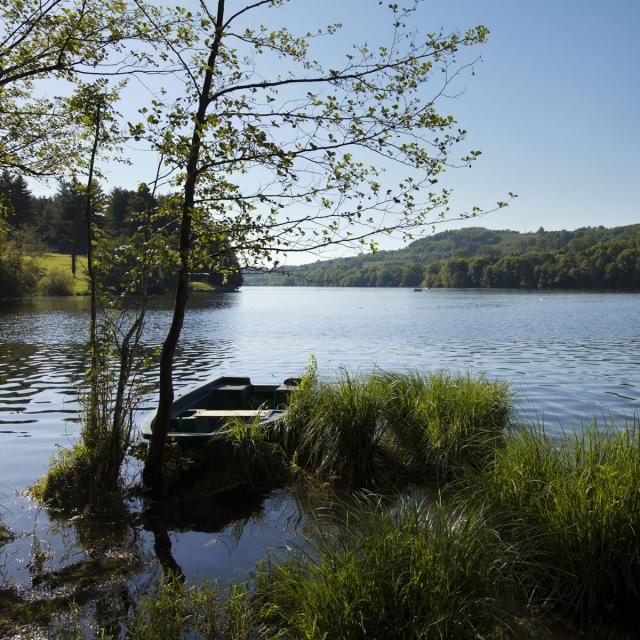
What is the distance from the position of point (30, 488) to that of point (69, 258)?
9403cm

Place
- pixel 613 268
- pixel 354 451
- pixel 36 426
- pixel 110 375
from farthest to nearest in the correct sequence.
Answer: pixel 613 268 < pixel 36 426 < pixel 354 451 < pixel 110 375

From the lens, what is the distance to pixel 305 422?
8.91 metres

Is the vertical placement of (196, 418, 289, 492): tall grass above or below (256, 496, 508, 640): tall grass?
below

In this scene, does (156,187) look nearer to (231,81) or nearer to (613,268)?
(231,81)

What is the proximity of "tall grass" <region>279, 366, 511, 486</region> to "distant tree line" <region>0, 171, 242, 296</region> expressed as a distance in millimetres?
2424

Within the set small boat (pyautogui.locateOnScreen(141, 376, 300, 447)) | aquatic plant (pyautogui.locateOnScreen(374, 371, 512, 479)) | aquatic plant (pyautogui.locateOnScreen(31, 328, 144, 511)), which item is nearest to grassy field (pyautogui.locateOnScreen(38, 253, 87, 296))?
small boat (pyautogui.locateOnScreen(141, 376, 300, 447))

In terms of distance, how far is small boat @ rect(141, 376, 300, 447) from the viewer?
8944 millimetres

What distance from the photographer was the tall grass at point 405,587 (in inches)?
144

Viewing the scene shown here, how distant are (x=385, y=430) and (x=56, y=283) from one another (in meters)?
72.3

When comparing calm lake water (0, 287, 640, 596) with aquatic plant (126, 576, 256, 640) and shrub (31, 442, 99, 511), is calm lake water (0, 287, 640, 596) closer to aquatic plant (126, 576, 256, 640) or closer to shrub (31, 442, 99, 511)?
shrub (31, 442, 99, 511)

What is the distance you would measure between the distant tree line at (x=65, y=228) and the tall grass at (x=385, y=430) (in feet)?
7.95

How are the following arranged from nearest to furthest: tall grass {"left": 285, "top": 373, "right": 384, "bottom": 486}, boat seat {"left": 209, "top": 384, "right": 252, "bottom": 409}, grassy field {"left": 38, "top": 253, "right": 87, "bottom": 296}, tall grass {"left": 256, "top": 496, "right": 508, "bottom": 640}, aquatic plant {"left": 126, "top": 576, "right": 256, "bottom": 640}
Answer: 1. tall grass {"left": 256, "top": 496, "right": 508, "bottom": 640}
2. aquatic plant {"left": 126, "top": 576, "right": 256, "bottom": 640}
3. tall grass {"left": 285, "top": 373, "right": 384, "bottom": 486}
4. boat seat {"left": 209, "top": 384, "right": 252, "bottom": 409}
5. grassy field {"left": 38, "top": 253, "right": 87, "bottom": 296}

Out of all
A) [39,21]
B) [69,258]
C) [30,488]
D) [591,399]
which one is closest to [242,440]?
[30,488]

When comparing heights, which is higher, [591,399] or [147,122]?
[147,122]
